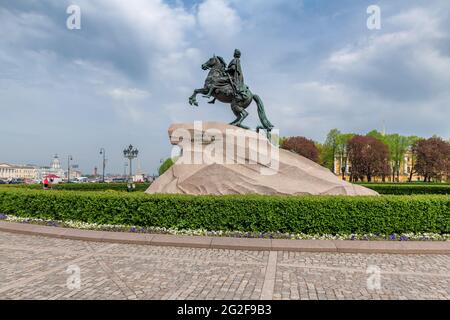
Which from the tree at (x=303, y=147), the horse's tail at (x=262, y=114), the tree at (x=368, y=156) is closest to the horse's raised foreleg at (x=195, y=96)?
the horse's tail at (x=262, y=114)

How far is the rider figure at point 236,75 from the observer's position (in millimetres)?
13797

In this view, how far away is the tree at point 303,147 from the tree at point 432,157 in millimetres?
17301

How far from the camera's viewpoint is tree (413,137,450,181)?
55.4 meters

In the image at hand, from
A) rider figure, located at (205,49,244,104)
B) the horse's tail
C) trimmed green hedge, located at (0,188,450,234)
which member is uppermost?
rider figure, located at (205,49,244,104)

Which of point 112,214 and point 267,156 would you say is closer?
point 112,214

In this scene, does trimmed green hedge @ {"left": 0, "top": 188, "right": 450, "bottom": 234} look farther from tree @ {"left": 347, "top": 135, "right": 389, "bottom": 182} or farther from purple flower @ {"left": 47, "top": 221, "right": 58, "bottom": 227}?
tree @ {"left": 347, "top": 135, "right": 389, "bottom": 182}

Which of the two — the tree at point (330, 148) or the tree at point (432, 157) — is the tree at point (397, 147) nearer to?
the tree at point (432, 157)

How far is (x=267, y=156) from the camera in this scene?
12.6m

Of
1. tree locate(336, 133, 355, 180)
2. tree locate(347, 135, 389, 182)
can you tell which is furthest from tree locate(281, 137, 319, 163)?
tree locate(347, 135, 389, 182)

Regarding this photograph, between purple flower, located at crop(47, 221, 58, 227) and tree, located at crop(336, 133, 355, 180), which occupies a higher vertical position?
tree, located at crop(336, 133, 355, 180)

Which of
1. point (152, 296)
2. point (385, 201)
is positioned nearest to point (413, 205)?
point (385, 201)

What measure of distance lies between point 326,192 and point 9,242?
958cm

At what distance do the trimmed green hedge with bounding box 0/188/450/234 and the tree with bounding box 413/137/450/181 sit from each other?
178 feet

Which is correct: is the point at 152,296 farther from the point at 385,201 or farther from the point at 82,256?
the point at 385,201
